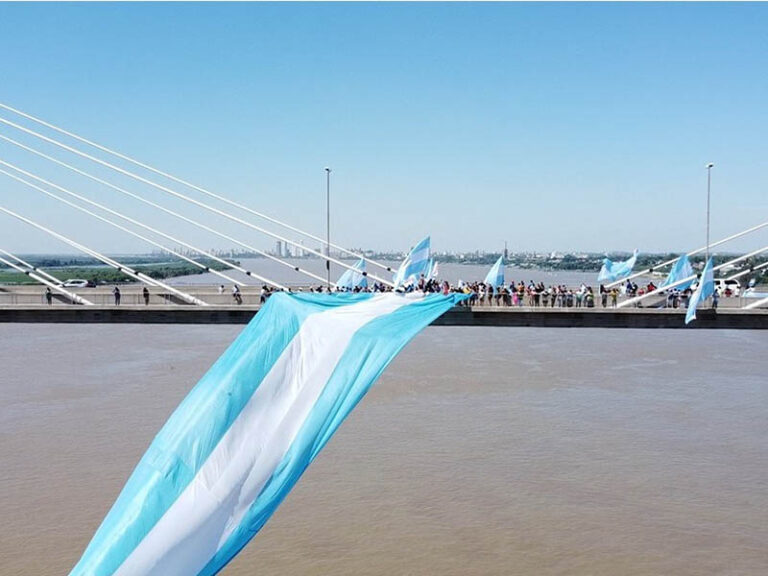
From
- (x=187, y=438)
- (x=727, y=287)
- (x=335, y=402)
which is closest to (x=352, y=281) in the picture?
(x=727, y=287)

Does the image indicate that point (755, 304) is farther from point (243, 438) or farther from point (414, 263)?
point (243, 438)

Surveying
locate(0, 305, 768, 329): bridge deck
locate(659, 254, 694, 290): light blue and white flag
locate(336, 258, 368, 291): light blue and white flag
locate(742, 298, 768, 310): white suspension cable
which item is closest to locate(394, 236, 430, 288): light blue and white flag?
locate(0, 305, 768, 329): bridge deck

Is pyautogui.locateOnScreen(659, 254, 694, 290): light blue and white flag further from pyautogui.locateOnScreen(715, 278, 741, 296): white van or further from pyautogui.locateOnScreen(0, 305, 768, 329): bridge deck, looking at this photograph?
pyautogui.locateOnScreen(715, 278, 741, 296): white van

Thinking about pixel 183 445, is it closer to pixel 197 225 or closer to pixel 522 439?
pixel 522 439

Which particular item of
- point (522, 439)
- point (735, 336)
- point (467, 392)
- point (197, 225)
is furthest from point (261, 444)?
point (197, 225)

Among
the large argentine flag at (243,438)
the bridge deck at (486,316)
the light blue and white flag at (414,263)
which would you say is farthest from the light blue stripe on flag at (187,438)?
the bridge deck at (486,316)

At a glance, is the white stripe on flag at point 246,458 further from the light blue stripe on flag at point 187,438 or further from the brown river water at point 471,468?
the brown river water at point 471,468

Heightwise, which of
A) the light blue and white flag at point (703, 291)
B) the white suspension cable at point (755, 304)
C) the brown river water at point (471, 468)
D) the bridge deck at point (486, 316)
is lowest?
the brown river water at point (471, 468)
